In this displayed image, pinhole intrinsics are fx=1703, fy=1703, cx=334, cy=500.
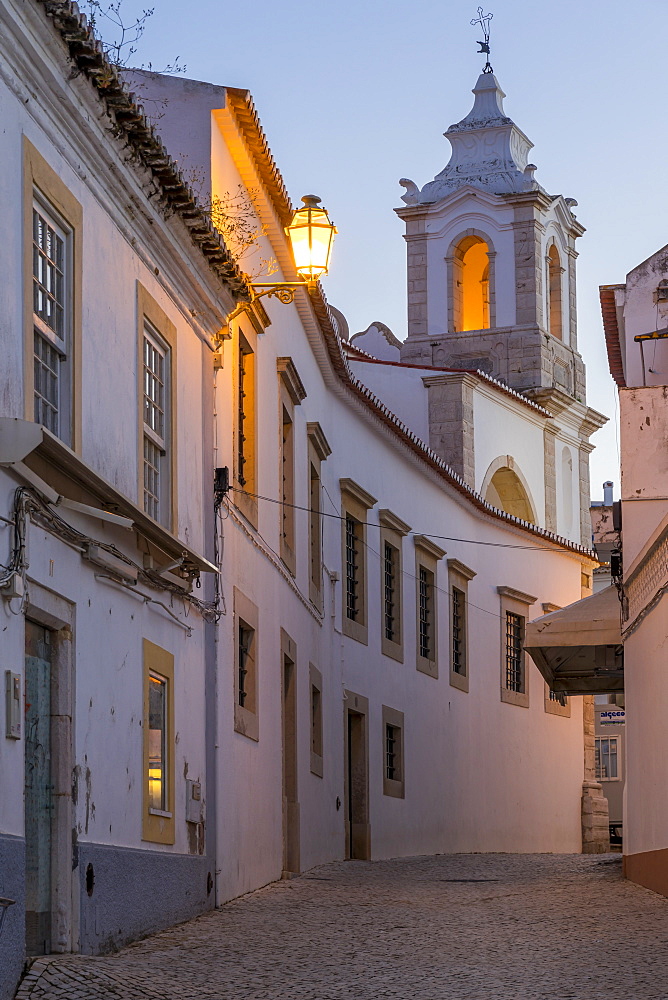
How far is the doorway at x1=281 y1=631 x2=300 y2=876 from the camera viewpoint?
58.0 ft

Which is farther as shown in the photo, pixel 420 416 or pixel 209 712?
pixel 420 416

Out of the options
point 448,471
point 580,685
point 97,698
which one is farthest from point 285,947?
point 448,471

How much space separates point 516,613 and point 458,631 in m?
2.68

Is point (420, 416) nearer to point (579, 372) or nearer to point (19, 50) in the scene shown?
point (579, 372)

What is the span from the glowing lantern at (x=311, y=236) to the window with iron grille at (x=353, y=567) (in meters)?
9.74

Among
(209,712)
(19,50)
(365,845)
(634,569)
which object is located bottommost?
(365,845)

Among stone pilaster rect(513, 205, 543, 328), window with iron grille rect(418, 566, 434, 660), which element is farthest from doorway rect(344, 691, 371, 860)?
stone pilaster rect(513, 205, 543, 328)

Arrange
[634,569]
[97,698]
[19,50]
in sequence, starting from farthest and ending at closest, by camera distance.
→ [634,569] → [97,698] → [19,50]

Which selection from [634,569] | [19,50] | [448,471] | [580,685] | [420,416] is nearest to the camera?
[19,50]

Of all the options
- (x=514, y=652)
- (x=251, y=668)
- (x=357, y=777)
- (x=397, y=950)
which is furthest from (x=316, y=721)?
(x=514, y=652)

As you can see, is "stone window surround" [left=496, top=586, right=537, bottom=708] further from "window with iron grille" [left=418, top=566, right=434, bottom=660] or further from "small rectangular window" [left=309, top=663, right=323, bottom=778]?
"small rectangular window" [left=309, top=663, right=323, bottom=778]

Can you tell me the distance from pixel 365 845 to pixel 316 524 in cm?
482

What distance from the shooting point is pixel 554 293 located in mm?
43969

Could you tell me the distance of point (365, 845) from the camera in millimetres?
22922
